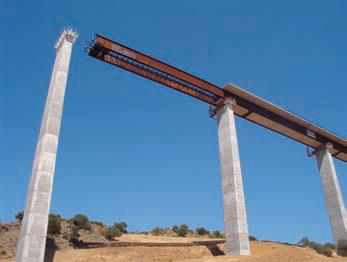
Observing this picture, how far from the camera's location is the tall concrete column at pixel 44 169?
2023cm

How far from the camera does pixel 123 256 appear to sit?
26.8 meters

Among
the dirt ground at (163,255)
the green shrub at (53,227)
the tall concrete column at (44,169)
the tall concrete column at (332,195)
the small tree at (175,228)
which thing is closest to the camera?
the tall concrete column at (44,169)

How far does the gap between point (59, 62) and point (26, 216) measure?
1164cm

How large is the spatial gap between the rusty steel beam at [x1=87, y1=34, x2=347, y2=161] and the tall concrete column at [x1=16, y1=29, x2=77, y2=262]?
126 inches

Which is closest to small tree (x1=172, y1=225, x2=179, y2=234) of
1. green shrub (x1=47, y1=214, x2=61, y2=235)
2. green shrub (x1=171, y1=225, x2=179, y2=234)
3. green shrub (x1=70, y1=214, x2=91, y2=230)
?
green shrub (x1=171, y1=225, x2=179, y2=234)

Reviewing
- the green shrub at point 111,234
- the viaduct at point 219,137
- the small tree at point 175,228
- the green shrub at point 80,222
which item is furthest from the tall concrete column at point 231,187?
the small tree at point 175,228

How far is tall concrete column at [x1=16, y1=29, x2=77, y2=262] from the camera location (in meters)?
20.2

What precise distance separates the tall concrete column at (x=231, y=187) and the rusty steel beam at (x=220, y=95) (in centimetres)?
192

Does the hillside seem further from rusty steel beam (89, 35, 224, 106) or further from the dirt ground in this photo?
rusty steel beam (89, 35, 224, 106)

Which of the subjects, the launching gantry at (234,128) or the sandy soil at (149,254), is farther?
the launching gantry at (234,128)

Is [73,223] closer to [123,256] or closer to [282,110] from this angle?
[123,256]

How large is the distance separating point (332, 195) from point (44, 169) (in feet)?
105

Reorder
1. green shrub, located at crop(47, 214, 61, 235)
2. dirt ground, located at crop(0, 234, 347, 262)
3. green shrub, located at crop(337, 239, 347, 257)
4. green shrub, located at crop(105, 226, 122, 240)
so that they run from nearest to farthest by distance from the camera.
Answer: dirt ground, located at crop(0, 234, 347, 262), green shrub, located at crop(337, 239, 347, 257), green shrub, located at crop(47, 214, 61, 235), green shrub, located at crop(105, 226, 122, 240)

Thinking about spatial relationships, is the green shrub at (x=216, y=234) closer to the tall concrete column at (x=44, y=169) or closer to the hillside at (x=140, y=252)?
the hillside at (x=140, y=252)
